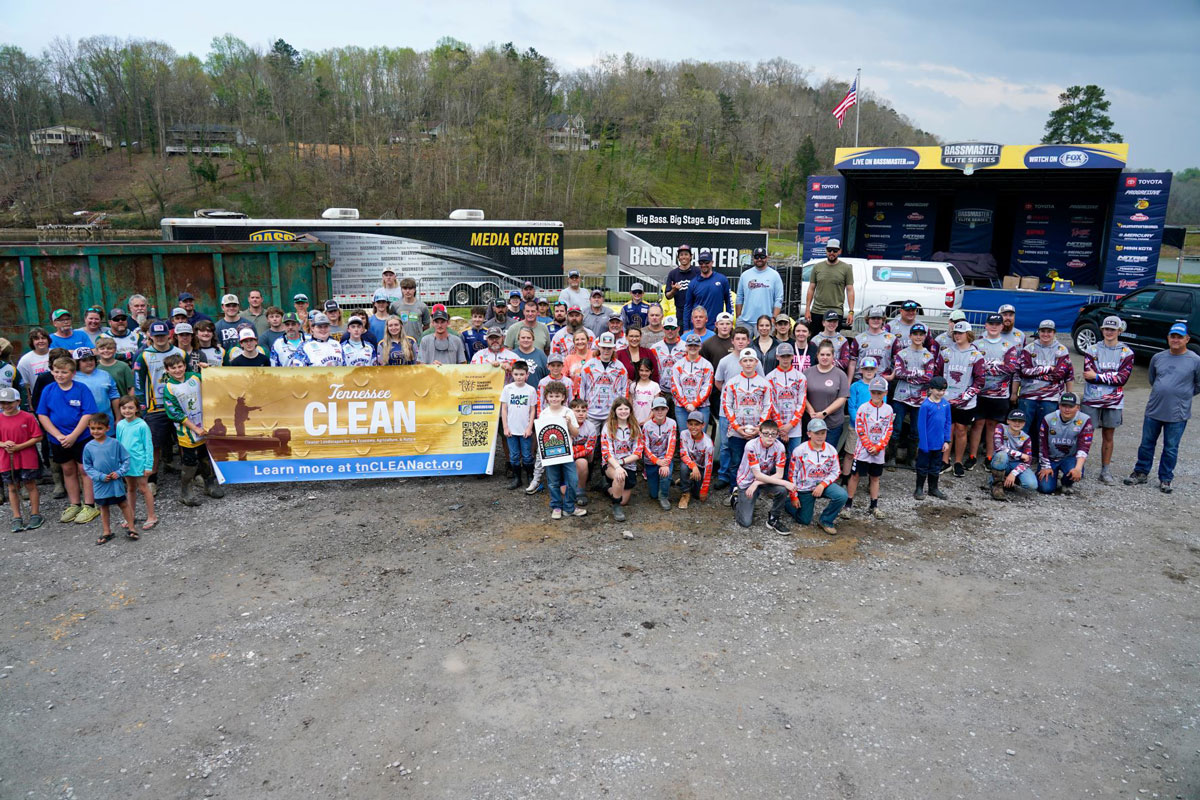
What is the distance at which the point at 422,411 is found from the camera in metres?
8.97

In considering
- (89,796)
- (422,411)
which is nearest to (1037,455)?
(422,411)

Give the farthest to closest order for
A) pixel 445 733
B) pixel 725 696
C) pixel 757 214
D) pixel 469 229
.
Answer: pixel 757 214 → pixel 469 229 → pixel 725 696 → pixel 445 733

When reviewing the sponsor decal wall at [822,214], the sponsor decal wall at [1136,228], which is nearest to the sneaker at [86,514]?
the sponsor decal wall at [822,214]

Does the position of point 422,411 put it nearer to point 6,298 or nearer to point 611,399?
point 611,399

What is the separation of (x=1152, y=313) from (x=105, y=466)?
18630 millimetres

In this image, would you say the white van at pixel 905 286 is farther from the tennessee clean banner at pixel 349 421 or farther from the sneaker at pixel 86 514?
the sneaker at pixel 86 514

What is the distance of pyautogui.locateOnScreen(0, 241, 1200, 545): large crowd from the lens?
766cm

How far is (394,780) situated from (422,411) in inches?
210

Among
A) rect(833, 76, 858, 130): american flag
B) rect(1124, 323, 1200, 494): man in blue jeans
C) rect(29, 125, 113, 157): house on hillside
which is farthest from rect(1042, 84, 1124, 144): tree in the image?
rect(29, 125, 113, 157): house on hillside

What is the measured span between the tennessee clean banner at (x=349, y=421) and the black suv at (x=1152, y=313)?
1363cm

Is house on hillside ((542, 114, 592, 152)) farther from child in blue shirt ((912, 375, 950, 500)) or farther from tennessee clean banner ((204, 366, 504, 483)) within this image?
child in blue shirt ((912, 375, 950, 500))

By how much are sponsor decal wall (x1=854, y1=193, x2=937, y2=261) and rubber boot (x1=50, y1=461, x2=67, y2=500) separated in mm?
24085

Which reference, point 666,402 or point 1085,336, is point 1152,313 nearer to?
point 1085,336

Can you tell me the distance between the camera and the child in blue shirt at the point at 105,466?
702 centimetres
